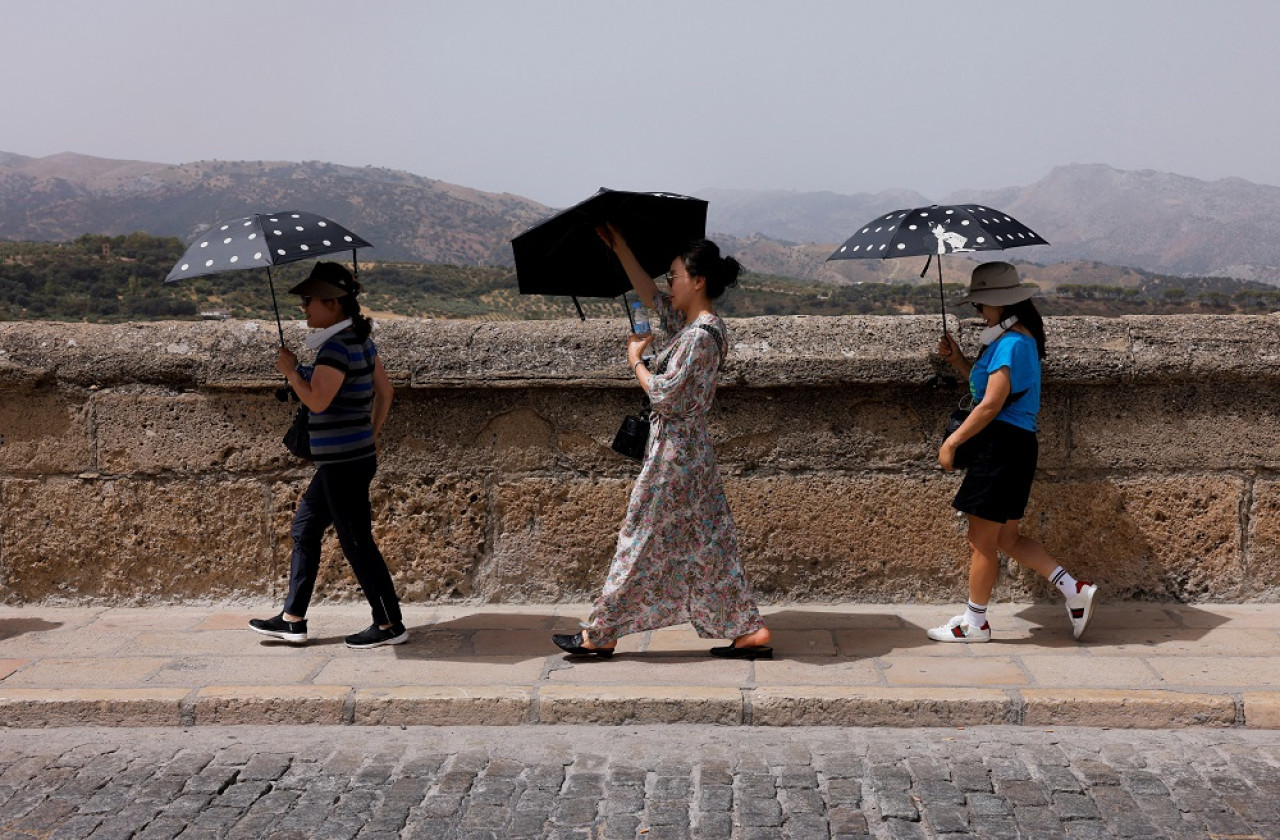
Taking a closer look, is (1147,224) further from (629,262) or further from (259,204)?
(629,262)

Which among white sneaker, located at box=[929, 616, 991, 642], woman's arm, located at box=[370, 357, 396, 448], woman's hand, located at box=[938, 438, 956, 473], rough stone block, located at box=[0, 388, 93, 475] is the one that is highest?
woman's arm, located at box=[370, 357, 396, 448]

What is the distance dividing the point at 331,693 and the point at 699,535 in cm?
151

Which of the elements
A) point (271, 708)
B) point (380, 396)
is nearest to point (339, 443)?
point (380, 396)

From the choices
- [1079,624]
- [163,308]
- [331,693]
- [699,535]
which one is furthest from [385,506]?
[163,308]

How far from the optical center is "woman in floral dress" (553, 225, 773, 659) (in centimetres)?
455

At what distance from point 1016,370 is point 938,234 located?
2.03 feet

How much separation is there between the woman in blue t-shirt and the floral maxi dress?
3.16 ft

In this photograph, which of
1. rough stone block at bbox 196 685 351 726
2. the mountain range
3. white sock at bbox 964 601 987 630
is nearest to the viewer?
rough stone block at bbox 196 685 351 726

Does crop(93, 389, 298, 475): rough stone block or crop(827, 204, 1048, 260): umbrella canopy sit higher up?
crop(827, 204, 1048, 260): umbrella canopy

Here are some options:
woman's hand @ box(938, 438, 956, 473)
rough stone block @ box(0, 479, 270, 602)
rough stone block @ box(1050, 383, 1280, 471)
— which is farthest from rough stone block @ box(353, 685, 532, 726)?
rough stone block @ box(1050, 383, 1280, 471)

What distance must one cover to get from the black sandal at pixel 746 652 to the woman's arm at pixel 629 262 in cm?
144

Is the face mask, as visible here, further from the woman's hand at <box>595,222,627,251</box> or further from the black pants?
the black pants

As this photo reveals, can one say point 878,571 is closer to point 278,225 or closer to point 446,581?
point 446,581

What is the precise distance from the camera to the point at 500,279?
3219 centimetres
